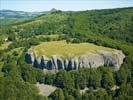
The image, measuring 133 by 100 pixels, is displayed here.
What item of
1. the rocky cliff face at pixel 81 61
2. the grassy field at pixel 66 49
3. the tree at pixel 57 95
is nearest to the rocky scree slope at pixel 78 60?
the rocky cliff face at pixel 81 61

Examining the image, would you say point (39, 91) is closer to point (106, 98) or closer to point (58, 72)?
point (58, 72)

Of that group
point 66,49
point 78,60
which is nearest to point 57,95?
point 78,60

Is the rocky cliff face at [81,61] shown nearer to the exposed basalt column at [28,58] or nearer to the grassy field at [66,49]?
the exposed basalt column at [28,58]

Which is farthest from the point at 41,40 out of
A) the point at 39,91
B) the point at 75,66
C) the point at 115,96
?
the point at 115,96

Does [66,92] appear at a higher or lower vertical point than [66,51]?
lower

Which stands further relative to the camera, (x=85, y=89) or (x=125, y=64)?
(x=125, y=64)

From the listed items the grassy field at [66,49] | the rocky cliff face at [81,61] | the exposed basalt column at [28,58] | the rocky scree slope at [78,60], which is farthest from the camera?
the exposed basalt column at [28,58]
